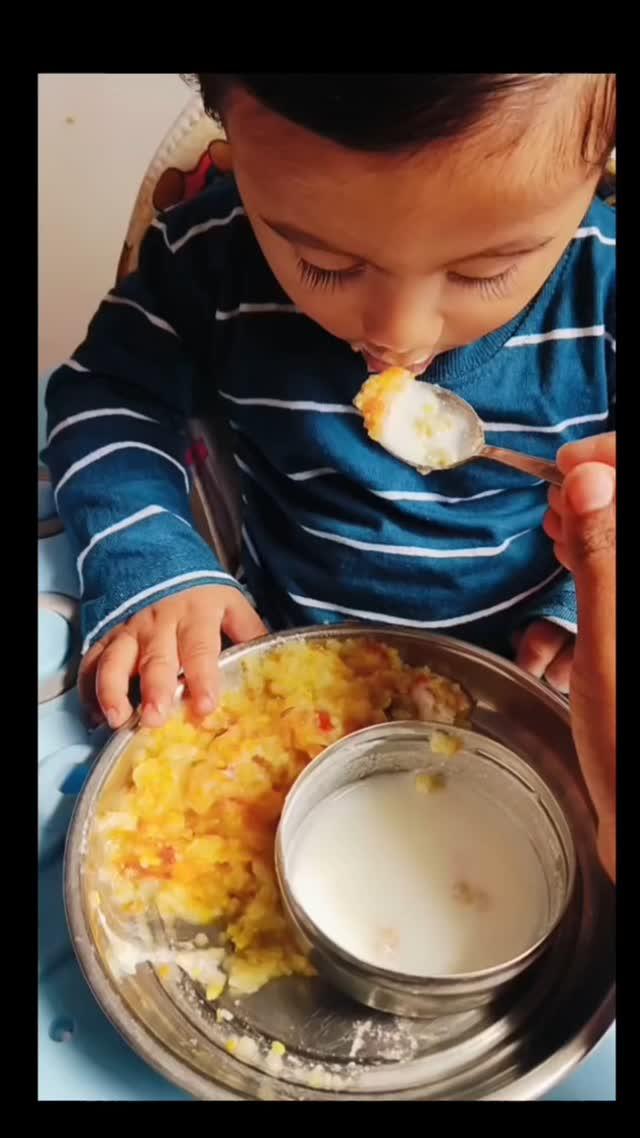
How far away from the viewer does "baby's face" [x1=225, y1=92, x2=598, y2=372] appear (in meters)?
0.45

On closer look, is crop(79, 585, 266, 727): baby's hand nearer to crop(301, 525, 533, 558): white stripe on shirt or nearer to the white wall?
crop(301, 525, 533, 558): white stripe on shirt

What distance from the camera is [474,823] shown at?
1.97 ft

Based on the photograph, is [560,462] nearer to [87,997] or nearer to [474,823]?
[474,823]

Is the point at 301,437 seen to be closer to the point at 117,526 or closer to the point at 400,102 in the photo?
the point at 117,526

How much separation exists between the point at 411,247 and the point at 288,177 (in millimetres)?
68

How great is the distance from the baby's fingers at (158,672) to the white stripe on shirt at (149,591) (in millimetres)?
23

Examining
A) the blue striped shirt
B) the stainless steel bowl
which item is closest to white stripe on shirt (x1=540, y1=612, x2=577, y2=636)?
the blue striped shirt

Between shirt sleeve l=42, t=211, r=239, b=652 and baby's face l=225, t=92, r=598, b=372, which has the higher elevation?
baby's face l=225, t=92, r=598, b=372

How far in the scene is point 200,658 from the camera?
0.64m

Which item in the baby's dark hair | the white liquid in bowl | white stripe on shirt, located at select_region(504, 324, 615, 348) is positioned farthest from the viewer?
white stripe on shirt, located at select_region(504, 324, 615, 348)

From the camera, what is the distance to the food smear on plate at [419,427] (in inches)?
24.8

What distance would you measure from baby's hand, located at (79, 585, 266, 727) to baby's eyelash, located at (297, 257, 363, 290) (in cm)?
23

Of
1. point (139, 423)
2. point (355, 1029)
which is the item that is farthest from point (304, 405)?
point (355, 1029)

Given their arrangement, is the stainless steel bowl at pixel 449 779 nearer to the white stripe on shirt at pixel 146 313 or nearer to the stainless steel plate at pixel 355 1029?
the stainless steel plate at pixel 355 1029
